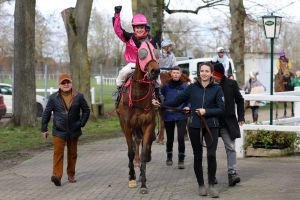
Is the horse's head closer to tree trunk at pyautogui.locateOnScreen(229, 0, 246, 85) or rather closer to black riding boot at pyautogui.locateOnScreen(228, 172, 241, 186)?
black riding boot at pyautogui.locateOnScreen(228, 172, 241, 186)

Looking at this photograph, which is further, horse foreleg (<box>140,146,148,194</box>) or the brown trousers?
the brown trousers

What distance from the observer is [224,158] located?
13094 mm

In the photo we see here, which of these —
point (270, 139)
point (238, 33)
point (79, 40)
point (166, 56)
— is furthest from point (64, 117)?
point (238, 33)

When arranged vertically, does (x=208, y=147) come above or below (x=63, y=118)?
below

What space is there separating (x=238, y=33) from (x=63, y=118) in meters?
22.8

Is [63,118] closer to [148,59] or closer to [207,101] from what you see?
[148,59]

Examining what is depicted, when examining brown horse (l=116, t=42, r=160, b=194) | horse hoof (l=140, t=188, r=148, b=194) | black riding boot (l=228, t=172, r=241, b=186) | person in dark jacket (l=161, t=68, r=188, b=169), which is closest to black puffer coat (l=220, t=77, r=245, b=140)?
black riding boot (l=228, t=172, r=241, b=186)

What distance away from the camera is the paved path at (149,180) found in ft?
30.5

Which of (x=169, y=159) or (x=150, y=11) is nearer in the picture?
(x=169, y=159)

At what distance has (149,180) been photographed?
10578 mm

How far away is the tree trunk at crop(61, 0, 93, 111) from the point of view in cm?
2327

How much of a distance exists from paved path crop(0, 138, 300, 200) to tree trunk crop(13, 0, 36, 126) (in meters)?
6.48

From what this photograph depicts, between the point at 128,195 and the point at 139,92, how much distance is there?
5.35ft

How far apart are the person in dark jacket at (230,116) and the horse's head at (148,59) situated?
1069 millimetres
